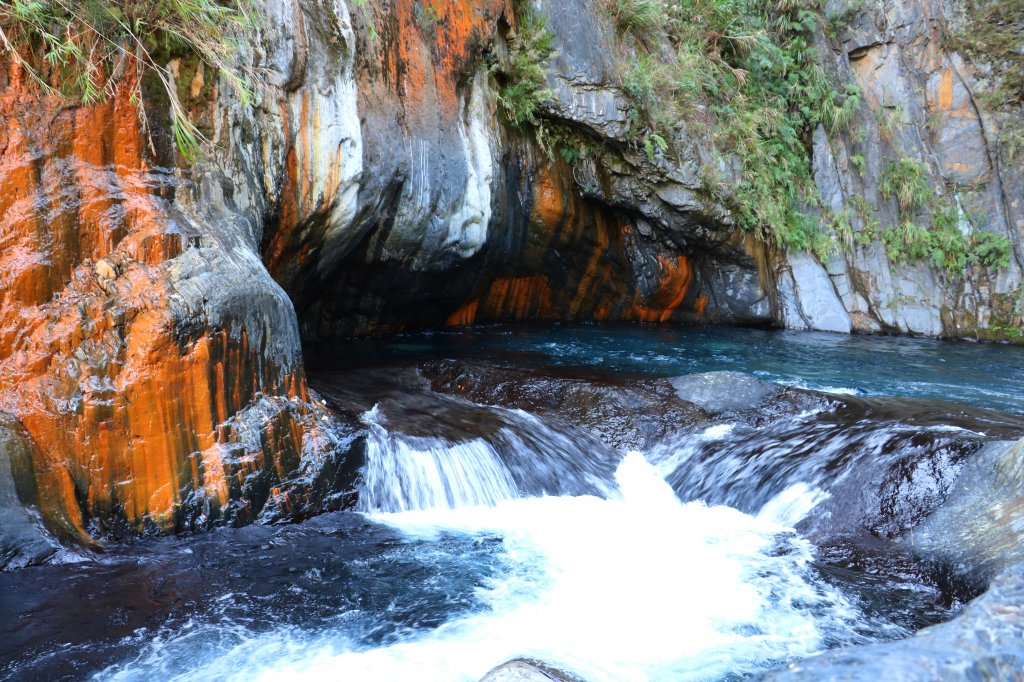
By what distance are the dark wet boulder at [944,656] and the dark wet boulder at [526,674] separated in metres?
0.73

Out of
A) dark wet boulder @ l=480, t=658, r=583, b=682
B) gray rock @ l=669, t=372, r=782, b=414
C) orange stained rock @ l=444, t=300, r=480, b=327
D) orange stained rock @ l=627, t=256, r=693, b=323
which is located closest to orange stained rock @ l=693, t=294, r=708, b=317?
orange stained rock @ l=627, t=256, r=693, b=323

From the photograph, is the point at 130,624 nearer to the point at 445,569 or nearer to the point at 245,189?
the point at 445,569

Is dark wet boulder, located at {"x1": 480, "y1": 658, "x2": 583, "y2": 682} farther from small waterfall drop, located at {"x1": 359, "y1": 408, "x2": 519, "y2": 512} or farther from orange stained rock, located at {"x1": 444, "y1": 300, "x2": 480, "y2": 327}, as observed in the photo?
orange stained rock, located at {"x1": 444, "y1": 300, "x2": 480, "y2": 327}

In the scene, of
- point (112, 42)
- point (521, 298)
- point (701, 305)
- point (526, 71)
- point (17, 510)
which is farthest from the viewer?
point (701, 305)

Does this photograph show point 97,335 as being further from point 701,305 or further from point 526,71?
point 701,305

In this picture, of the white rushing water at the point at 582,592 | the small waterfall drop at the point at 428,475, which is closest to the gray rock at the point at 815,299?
the white rushing water at the point at 582,592

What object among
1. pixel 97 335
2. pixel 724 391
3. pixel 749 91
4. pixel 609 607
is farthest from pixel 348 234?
pixel 749 91

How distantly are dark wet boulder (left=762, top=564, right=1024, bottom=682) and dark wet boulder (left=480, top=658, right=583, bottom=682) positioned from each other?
2.40ft

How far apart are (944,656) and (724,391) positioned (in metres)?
4.72

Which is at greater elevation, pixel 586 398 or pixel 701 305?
pixel 701 305

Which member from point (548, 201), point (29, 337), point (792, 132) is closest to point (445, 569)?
point (29, 337)

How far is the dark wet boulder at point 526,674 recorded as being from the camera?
2281 millimetres

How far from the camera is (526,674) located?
2299 mm

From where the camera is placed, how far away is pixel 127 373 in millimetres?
4035
